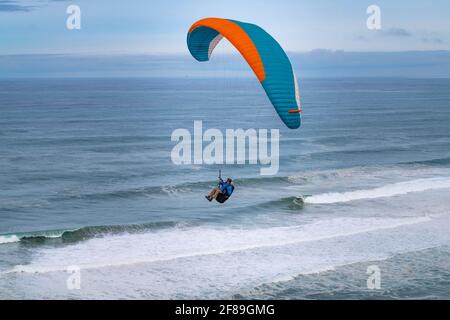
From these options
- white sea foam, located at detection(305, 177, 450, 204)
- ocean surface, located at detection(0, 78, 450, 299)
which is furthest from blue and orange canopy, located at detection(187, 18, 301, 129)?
white sea foam, located at detection(305, 177, 450, 204)

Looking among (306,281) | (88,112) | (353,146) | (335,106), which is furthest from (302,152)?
(335,106)

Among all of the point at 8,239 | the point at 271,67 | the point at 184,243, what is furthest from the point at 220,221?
the point at 271,67

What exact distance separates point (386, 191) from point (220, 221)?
33.9ft

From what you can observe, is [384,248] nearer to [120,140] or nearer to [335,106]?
[120,140]

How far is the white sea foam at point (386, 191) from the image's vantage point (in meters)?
32.1

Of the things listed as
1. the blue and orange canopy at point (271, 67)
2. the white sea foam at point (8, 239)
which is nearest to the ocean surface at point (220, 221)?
the white sea foam at point (8, 239)

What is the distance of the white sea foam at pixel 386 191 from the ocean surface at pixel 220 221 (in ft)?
0.32

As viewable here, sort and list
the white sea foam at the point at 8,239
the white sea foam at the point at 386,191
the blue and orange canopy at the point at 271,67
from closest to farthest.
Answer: the blue and orange canopy at the point at 271,67 < the white sea foam at the point at 8,239 < the white sea foam at the point at 386,191

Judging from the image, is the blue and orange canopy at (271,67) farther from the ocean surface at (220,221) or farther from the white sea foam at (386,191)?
the white sea foam at (386,191)

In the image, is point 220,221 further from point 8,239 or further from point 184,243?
point 8,239

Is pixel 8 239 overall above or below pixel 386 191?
below

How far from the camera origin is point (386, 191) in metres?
33.7

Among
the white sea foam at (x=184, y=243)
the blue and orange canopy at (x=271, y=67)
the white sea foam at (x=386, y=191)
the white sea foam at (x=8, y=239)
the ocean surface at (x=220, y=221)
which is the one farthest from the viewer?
the white sea foam at (x=386, y=191)
